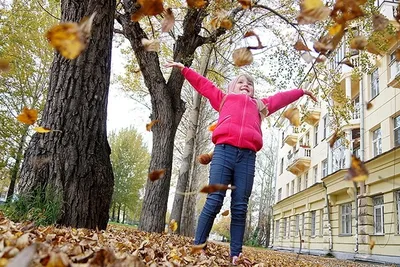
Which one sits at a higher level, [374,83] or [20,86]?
[374,83]

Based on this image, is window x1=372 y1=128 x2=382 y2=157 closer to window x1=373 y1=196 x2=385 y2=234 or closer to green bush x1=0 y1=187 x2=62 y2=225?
window x1=373 y1=196 x2=385 y2=234

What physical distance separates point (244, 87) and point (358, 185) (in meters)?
14.0

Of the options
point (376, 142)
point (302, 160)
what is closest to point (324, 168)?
point (302, 160)

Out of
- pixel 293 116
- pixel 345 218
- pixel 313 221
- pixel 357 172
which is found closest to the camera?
pixel 357 172

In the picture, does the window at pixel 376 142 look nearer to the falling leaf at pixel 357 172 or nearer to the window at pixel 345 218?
the window at pixel 345 218

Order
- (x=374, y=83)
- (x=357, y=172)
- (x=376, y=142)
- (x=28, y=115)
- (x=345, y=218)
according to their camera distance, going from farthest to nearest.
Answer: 1. (x=345, y=218)
2. (x=374, y=83)
3. (x=376, y=142)
4. (x=28, y=115)
5. (x=357, y=172)

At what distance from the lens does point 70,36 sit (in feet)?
6.54

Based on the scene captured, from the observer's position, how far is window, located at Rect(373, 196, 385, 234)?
49.9 ft

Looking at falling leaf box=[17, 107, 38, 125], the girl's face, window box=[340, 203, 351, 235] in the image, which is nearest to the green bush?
falling leaf box=[17, 107, 38, 125]

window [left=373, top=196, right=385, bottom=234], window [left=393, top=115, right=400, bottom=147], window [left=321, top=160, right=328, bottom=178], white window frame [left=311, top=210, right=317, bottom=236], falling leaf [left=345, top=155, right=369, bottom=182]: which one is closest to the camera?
falling leaf [left=345, top=155, right=369, bottom=182]

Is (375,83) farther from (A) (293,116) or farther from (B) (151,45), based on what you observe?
(B) (151,45)

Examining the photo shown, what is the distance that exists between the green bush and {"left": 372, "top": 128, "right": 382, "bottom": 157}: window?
49.6 feet

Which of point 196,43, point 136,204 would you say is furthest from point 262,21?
point 136,204

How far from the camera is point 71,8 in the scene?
3.91m
